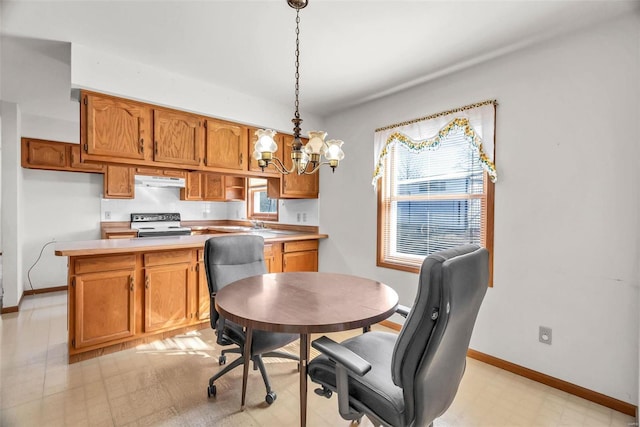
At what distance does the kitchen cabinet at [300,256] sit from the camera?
3721 mm

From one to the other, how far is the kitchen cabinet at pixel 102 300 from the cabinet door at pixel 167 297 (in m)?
0.13

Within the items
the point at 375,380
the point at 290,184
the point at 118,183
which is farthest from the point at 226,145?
the point at 375,380

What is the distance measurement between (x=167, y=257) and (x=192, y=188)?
259 cm

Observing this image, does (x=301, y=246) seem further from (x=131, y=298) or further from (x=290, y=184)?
(x=131, y=298)

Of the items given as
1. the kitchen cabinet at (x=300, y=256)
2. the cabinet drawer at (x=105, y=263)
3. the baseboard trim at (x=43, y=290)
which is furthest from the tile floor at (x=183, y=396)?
the baseboard trim at (x=43, y=290)

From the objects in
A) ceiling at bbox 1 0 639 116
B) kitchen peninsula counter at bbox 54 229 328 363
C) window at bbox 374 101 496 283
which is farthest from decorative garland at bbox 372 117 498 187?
kitchen peninsula counter at bbox 54 229 328 363

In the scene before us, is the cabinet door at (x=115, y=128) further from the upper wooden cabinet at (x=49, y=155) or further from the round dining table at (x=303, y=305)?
the upper wooden cabinet at (x=49, y=155)

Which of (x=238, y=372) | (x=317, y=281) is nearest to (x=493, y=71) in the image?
(x=317, y=281)

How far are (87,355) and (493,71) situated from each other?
4.04 meters

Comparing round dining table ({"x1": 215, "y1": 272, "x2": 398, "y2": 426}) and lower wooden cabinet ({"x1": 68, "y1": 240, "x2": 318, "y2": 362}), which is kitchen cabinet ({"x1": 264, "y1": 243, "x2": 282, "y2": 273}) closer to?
lower wooden cabinet ({"x1": 68, "y1": 240, "x2": 318, "y2": 362})

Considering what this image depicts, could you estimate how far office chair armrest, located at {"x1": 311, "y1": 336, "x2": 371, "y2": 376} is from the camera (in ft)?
3.78

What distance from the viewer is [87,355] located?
2.56m

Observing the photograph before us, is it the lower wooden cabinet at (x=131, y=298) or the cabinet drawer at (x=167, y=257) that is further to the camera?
the cabinet drawer at (x=167, y=257)

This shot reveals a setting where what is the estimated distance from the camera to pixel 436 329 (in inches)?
40.7
